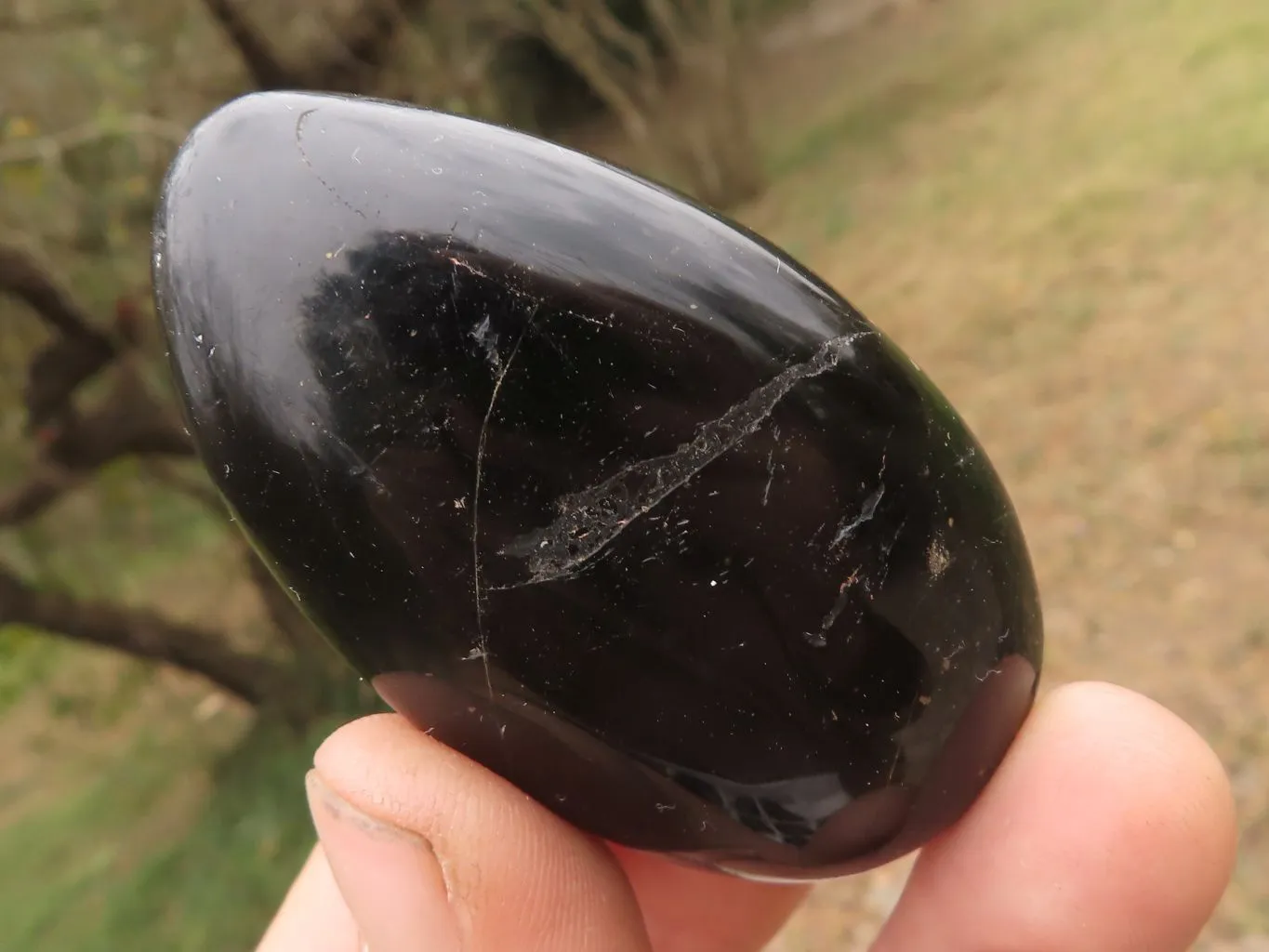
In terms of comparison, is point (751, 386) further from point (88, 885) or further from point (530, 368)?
point (88, 885)

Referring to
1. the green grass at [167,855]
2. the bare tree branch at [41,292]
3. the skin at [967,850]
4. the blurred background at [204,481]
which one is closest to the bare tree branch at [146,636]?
the blurred background at [204,481]

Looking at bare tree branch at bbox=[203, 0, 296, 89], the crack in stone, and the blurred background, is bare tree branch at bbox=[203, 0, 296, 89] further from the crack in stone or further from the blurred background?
the crack in stone

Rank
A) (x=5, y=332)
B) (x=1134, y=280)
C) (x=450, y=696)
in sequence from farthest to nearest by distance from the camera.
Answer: (x=1134, y=280), (x=5, y=332), (x=450, y=696)

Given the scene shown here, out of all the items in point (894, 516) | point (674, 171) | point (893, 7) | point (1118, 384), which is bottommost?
point (893, 7)

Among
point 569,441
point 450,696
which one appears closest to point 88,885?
point 450,696

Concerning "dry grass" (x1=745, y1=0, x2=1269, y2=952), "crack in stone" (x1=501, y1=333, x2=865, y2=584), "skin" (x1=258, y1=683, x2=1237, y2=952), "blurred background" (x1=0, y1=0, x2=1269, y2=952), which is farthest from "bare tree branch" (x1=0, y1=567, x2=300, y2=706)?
"crack in stone" (x1=501, y1=333, x2=865, y2=584)

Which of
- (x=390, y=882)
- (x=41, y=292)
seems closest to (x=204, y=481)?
(x=41, y=292)

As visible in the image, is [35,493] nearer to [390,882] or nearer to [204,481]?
[204,481]

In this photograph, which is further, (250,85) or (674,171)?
(674,171)
